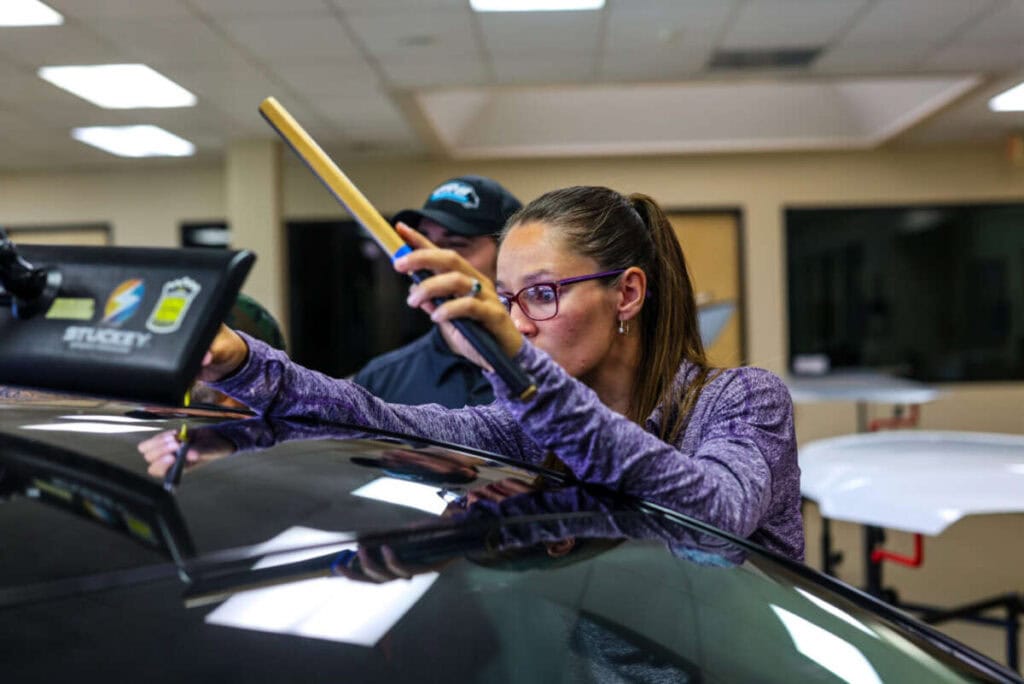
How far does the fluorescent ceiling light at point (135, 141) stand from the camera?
6543 mm

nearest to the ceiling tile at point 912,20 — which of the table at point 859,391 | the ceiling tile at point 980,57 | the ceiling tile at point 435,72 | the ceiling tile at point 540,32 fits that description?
the ceiling tile at point 980,57

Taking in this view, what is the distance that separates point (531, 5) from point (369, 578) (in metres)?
4.04

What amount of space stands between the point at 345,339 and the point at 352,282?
488mm

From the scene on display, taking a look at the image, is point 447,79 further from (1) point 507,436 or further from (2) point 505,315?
(2) point 505,315

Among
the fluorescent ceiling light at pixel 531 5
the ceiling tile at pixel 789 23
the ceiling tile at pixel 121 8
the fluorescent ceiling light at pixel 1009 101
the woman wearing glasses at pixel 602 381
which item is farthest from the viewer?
the fluorescent ceiling light at pixel 1009 101

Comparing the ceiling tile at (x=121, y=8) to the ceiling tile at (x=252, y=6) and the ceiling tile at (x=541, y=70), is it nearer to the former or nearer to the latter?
the ceiling tile at (x=252, y=6)

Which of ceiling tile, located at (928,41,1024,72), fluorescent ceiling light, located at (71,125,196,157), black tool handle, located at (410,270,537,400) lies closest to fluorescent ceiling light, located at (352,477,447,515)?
black tool handle, located at (410,270,537,400)

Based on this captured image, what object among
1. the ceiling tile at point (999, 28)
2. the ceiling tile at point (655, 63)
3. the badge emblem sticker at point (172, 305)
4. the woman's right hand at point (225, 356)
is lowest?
the woman's right hand at point (225, 356)

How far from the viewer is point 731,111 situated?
711 centimetres

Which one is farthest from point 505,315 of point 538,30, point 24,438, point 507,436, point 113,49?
point 113,49

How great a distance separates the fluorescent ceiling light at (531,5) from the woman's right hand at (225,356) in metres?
3.64

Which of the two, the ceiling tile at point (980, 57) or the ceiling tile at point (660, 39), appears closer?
the ceiling tile at point (660, 39)

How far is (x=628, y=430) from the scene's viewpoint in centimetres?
80

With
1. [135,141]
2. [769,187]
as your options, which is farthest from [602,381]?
[769,187]
